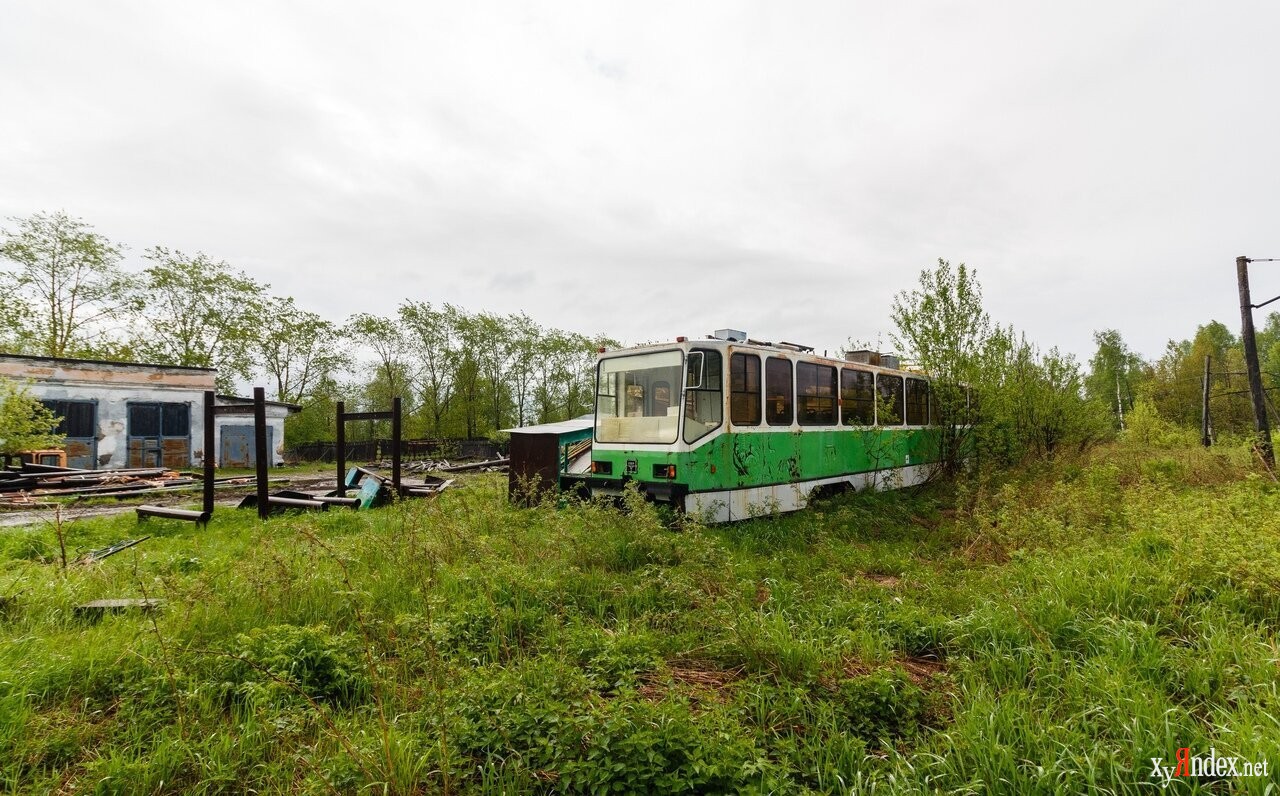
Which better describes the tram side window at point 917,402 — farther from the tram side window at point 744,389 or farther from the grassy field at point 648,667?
the grassy field at point 648,667

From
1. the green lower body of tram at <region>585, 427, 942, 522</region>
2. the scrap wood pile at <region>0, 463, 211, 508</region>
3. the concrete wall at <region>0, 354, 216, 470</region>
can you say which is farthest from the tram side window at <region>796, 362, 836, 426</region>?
the concrete wall at <region>0, 354, 216, 470</region>

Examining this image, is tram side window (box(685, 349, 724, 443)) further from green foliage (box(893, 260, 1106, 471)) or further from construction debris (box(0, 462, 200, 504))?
construction debris (box(0, 462, 200, 504))

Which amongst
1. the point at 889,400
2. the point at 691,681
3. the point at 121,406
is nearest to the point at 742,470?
the point at 691,681

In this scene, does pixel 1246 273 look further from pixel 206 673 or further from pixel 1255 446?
pixel 206 673

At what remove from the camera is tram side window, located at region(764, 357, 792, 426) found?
930 cm

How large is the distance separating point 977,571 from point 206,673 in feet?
22.3

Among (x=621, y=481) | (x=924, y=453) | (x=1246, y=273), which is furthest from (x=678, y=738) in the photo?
(x=1246, y=273)

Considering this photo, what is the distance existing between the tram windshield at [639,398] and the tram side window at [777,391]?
5.61 ft

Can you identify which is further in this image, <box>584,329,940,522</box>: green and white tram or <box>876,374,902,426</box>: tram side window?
<box>876,374,902,426</box>: tram side window

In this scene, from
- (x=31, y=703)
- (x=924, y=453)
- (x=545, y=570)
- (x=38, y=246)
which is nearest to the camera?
(x=31, y=703)

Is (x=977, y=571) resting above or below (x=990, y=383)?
below

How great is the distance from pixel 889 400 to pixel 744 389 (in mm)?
5400

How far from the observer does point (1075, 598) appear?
445 cm

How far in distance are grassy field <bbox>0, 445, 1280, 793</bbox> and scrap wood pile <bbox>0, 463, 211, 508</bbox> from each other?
10.5m
